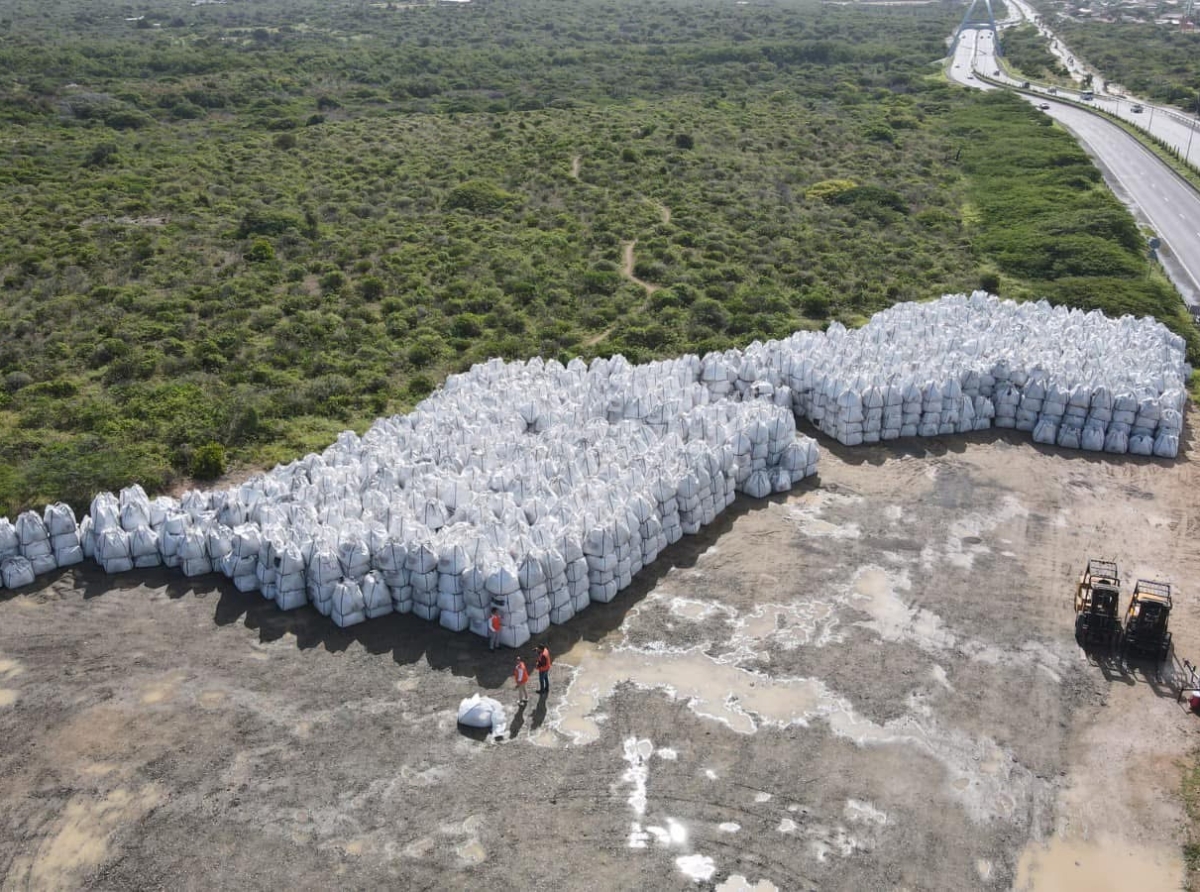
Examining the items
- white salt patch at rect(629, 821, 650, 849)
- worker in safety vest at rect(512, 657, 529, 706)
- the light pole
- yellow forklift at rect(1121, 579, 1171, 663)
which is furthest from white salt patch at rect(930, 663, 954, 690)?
the light pole

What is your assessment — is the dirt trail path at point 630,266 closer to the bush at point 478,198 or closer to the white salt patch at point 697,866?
the bush at point 478,198

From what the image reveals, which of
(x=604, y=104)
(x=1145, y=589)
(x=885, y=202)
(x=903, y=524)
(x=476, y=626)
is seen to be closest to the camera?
(x=476, y=626)

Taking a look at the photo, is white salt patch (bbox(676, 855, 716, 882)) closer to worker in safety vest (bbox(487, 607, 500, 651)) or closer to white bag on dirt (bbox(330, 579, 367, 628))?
worker in safety vest (bbox(487, 607, 500, 651))

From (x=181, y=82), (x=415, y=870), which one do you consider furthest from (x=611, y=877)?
(x=181, y=82)

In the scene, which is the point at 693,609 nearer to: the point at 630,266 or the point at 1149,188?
the point at 630,266

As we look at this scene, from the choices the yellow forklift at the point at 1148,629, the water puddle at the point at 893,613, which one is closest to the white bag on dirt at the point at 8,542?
the water puddle at the point at 893,613

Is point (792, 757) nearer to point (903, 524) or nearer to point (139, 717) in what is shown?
point (903, 524)
